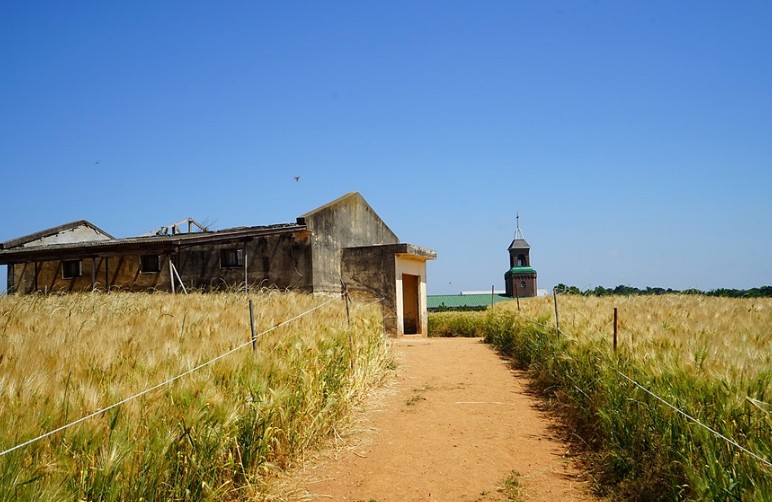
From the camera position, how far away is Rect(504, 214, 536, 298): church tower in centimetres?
7050

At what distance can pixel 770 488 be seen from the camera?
2773mm

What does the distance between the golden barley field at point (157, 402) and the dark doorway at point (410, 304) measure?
576 inches

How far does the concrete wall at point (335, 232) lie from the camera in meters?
17.8

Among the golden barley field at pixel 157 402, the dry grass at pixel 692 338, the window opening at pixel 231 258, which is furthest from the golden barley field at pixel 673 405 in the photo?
the window opening at pixel 231 258

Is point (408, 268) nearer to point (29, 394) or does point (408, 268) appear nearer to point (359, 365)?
point (359, 365)

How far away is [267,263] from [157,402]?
591 inches

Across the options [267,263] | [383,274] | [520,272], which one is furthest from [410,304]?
[520,272]

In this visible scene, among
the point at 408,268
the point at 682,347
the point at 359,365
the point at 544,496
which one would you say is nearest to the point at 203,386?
the point at 544,496

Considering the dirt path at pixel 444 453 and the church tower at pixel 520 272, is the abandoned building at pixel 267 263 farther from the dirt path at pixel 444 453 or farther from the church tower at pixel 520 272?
the church tower at pixel 520 272

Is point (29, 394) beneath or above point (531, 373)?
above

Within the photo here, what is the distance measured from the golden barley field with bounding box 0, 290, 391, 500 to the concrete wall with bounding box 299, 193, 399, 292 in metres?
10.8

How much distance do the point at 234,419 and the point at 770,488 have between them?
3.32 meters

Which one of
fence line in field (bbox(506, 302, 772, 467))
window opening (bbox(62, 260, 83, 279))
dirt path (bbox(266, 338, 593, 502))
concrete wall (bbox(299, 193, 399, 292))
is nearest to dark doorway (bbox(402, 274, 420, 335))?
concrete wall (bbox(299, 193, 399, 292))

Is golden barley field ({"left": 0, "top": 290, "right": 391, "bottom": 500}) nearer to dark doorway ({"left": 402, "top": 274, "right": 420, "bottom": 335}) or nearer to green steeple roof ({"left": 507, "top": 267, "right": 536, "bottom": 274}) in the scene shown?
dark doorway ({"left": 402, "top": 274, "right": 420, "bottom": 335})
